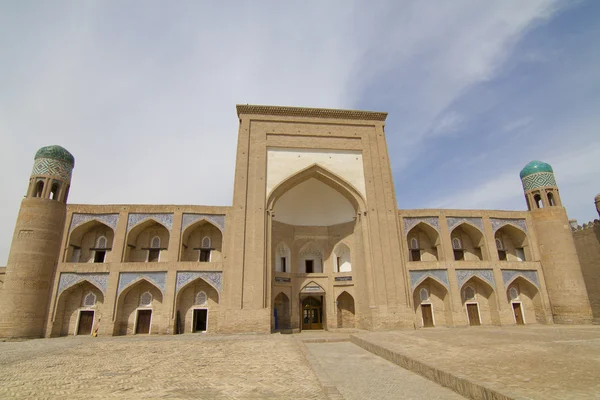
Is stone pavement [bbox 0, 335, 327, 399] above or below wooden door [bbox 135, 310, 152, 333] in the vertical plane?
below

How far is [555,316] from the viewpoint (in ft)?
59.9

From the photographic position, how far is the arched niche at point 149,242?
18500 mm

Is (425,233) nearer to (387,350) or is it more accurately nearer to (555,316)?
(555,316)

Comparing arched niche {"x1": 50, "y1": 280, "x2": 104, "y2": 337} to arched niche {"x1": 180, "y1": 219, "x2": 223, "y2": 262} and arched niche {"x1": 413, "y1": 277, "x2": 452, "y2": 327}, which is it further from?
arched niche {"x1": 413, "y1": 277, "x2": 452, "y2": 327}

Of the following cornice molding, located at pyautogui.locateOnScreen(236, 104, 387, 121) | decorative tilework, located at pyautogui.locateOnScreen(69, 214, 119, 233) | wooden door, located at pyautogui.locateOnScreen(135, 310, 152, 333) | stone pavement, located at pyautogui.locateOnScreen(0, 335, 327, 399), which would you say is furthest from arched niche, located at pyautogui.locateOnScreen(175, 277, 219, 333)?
cornice molding, located at pyautogui.locateOnScreen(236, 104, 387, 121)

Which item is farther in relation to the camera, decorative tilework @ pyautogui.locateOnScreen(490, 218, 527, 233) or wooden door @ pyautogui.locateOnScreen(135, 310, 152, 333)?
decorative tilework @ pyautogui.locateOnScreen(490, 218, 527, 233)

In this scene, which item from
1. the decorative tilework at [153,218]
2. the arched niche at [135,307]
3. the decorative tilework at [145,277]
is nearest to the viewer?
the arched niche at [135,307]

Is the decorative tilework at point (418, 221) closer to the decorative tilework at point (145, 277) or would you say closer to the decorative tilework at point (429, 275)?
the decorative tilework at point (429, 275)

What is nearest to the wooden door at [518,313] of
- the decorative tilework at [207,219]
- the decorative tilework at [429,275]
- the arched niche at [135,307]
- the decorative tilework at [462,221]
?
the decorative tilework at [429,275]

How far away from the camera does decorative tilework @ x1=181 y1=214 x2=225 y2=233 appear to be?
59.7 feet

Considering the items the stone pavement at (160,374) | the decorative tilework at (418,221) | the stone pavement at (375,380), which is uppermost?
the decorative tilework at (418,221)

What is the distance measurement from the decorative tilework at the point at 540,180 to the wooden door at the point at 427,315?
32.7 ft

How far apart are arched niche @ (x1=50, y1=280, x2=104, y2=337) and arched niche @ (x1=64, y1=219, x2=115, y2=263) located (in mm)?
1619

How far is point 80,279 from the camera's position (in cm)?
1689
